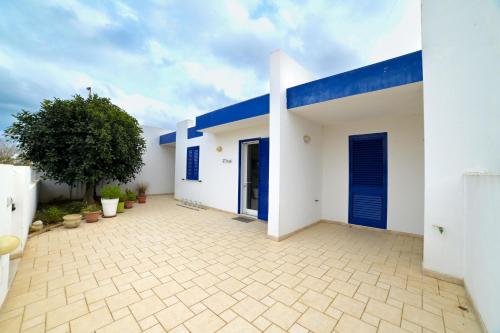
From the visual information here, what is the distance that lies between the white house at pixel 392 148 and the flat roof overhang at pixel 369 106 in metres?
0.02

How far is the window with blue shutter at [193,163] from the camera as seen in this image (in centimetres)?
772

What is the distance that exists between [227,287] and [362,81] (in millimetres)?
3755

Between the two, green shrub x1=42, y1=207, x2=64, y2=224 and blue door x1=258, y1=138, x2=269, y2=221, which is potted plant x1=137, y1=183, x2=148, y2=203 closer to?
green shrub x1=42, y1=207, x2=64, y2=224

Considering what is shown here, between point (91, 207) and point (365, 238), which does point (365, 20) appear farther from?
point (91, 207)

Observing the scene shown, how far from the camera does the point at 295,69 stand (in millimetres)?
4223

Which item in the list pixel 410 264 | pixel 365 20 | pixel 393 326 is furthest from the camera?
pixel 365 20

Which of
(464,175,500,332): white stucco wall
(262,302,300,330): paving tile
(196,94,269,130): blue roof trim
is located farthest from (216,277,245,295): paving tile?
(196,94,269,130): blue roof trim

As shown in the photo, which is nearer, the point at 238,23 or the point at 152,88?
the point at 238,23

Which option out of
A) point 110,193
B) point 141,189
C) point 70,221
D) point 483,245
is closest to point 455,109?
point 483,245

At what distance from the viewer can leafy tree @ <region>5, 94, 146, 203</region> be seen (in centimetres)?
500

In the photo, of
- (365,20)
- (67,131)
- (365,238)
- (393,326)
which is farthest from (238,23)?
(393,326)

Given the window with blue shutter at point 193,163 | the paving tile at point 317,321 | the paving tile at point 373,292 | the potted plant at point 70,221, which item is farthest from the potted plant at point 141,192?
the paving tile at point 373,292

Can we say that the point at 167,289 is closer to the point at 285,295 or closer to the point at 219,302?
the point at 219,302

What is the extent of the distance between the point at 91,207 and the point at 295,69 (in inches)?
266
